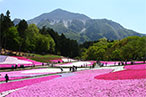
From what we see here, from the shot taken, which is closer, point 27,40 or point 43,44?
point 27,40

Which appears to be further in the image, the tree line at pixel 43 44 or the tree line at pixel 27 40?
the tree line at pixel 27 40

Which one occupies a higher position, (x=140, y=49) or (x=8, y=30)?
(x=8, y=30)

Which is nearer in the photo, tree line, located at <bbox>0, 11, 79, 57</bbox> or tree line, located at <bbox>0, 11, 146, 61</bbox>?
tree line, located at <bbox>0, 11, 146, 61</bbox>

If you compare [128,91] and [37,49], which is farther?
[37,49]

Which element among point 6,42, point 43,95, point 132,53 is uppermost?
point 6,42

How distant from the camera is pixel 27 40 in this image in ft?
326

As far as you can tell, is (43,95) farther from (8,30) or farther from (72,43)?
(72,43)

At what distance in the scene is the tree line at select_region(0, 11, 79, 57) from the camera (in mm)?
90125

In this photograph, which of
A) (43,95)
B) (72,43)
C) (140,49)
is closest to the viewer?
(43,95)

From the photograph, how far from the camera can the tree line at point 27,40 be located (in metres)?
90.1

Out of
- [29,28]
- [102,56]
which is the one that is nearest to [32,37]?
[29,28]

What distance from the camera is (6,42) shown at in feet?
303

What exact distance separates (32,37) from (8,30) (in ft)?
72.7

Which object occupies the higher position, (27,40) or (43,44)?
(27,40)
